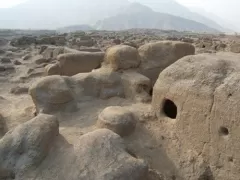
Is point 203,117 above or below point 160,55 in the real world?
below

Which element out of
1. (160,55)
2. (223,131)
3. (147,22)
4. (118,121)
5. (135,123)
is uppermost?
(160,55)

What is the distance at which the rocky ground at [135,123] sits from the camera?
609 centimetres

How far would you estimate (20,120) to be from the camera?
9484mm

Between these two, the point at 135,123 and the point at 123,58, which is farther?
the point at 123,58

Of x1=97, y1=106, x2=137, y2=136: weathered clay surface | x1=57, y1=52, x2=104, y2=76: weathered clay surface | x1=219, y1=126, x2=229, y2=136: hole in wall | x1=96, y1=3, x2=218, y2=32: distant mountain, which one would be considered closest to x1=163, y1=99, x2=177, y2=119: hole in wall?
x1=97, y1=106, x2=137, y2=136: weathered clay surface

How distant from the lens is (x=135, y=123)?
Result: 7.74 m

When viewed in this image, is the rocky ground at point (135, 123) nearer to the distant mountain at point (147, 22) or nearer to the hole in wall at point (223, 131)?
the hole in wall at point (223, 131)

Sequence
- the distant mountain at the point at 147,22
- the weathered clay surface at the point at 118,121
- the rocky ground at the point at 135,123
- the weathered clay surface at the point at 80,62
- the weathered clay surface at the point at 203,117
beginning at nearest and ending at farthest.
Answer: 1. the rocky ground at the point at 135,123
2. the weathered clay surface at the point at 203,117
3. the weathered clay surface at the point at 118,121
4. the weathered clay surface at the point at 80,62
5. the distant mountain at the point at 147,22

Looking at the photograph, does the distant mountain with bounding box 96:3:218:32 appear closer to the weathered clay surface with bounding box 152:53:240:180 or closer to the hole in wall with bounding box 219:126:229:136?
the weathered clay surface with bounding box 152:53:240:180

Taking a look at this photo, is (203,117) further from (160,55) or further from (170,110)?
(160,55)

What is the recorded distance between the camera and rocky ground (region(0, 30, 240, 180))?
240 inches

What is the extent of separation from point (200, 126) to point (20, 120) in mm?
4873

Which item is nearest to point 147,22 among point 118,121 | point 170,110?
point 170,110

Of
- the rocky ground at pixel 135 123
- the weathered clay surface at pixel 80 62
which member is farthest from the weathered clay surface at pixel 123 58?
the weathered clay surface at pixel 80 62
